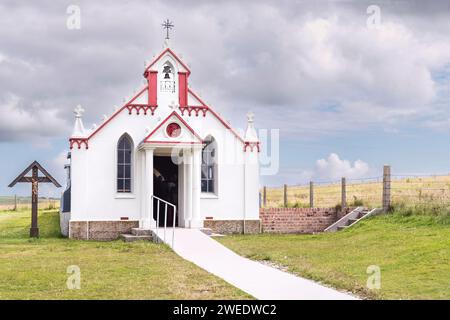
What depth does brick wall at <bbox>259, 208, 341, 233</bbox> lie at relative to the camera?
2912 centimetres

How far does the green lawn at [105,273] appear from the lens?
40.2 feet

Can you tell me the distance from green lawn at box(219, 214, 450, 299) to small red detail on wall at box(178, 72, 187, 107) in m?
5.91

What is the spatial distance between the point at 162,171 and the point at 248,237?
4.95 metres

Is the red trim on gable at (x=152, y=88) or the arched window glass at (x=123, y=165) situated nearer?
the arched window glass at (x=123, y=165)

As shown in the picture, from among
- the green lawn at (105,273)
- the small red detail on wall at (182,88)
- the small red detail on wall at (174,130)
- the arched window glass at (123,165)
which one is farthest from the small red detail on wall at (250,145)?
the green lawn at (105,273)

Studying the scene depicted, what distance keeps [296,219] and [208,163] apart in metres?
5.11

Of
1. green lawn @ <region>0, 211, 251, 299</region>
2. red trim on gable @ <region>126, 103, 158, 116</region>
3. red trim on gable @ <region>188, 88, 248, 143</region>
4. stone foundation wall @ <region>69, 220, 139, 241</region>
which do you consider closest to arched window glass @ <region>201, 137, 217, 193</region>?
Result: red trim on gable @ <region>188, 88, 248, 143</region>

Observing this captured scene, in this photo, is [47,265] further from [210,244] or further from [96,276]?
[210,244]

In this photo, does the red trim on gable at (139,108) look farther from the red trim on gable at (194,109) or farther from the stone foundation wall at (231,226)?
the stone foundation wall at (231,226)

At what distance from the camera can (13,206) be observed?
5103 cm

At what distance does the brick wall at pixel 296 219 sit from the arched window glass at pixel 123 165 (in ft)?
20.0

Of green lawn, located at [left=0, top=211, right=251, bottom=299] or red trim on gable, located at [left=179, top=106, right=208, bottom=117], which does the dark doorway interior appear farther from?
green lawn, located at [left=0, top=211, right=251, bottom=299]

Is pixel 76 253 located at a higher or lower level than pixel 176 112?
lower
